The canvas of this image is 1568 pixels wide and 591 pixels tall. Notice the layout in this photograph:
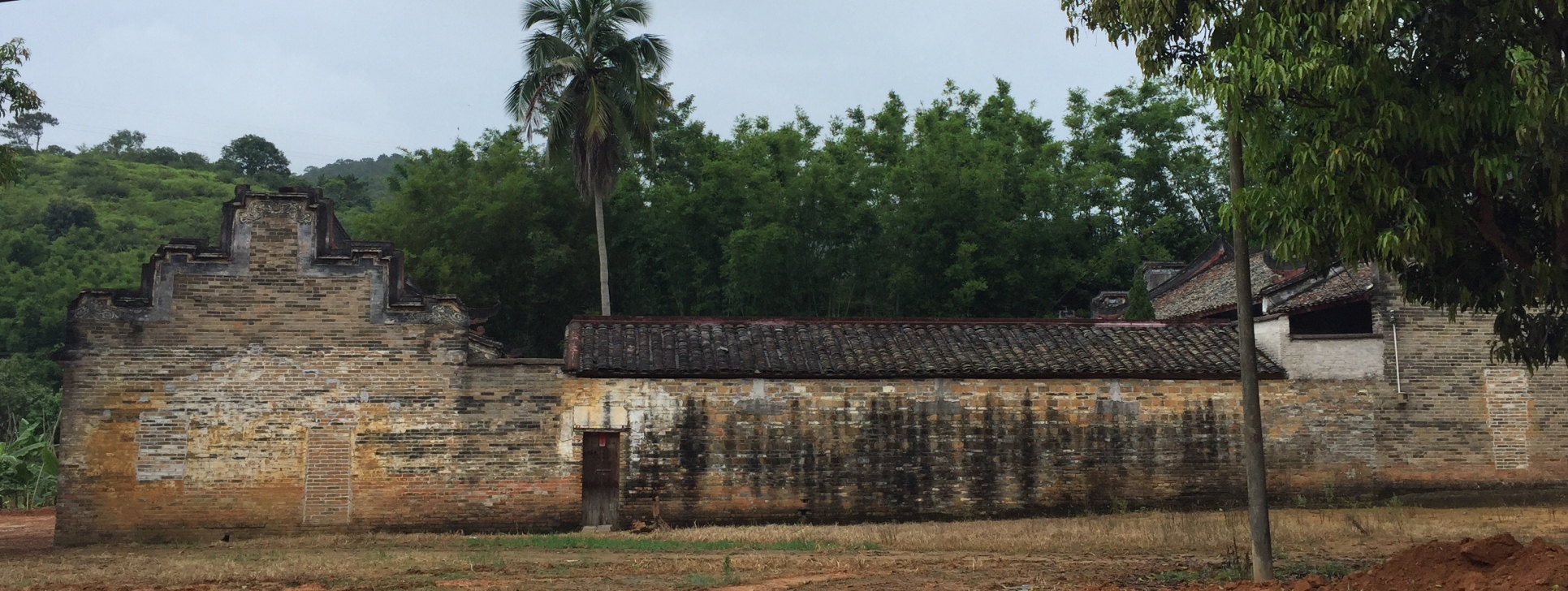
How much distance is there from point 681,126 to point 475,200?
763cm

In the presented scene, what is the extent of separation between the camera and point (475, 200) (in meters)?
35.5

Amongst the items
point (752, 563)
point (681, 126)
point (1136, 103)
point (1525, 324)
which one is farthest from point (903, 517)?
point (1136, 103)

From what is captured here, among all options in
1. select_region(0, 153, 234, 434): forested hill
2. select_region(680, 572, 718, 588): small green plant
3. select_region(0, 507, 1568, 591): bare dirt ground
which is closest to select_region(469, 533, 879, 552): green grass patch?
select_region(0, 507, 1568, 591): bare dirt ground

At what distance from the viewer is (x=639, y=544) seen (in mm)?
16859

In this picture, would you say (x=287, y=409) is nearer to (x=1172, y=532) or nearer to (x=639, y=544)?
(x=639, y=544)

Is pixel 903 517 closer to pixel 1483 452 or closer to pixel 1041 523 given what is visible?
pixel 1041 523

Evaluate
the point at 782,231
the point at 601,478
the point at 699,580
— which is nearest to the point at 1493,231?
the point at 699,580

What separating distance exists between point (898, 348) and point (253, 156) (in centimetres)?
7298

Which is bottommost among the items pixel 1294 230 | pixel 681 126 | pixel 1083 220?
pixel 1294 230

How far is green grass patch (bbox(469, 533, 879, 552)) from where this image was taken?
16.1 metres

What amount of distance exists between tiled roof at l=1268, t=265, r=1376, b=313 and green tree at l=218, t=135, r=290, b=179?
73288mm

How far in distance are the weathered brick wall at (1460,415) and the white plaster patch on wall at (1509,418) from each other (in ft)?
0.05

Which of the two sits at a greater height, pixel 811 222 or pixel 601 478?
pixel 811 222

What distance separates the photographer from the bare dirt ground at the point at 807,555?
42.2 ft
